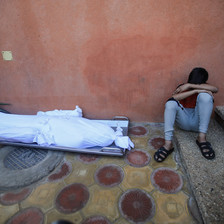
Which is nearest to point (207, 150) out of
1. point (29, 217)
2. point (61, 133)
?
point (61, 133)

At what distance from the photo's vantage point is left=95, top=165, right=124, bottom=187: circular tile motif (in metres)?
1.60

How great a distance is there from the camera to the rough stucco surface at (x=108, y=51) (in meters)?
1.95

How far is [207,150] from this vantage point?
1679 millimetres

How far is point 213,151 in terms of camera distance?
1668mm

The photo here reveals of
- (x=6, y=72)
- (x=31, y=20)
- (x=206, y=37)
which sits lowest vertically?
(x=6, y=72)

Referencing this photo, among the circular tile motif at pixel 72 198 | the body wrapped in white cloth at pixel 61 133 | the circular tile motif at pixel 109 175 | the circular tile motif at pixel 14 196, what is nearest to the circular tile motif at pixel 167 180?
the circular tile motif at pixel 109 175

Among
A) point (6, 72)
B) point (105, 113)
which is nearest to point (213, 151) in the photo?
point (105, 113)

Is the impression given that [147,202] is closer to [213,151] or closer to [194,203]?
[194,203]

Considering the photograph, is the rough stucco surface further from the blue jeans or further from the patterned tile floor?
the patterned tile floor

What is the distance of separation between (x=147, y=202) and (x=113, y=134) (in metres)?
0.89

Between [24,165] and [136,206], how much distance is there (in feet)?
4.47

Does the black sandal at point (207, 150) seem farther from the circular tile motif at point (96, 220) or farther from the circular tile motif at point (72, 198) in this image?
the circular tile motif at point (72, 198)

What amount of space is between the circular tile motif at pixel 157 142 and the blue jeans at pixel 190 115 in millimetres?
252

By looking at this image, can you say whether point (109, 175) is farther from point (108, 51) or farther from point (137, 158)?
point (108, 51)
